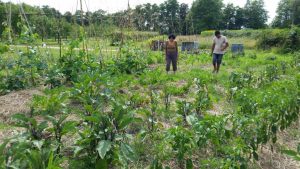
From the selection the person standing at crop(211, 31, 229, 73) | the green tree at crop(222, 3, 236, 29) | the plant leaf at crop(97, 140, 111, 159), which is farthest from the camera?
the green tree at crop(222, 3, 236, 29)

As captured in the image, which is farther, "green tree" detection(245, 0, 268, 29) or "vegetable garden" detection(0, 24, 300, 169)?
"green tree" detection(245, 0, 268, 29)

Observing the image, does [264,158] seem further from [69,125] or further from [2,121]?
[2,121]

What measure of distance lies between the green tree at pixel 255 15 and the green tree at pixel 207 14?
442 inches

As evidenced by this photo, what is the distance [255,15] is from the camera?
73188 millimetres

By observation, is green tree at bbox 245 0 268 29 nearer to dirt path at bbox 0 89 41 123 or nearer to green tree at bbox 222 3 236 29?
green tree at bbox 222 3 236 29

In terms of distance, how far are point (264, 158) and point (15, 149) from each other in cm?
257

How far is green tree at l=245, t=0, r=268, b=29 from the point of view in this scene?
72.6 m

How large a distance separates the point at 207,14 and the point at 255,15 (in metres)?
16.4

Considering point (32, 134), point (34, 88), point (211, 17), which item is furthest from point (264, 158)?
point (211, 17)

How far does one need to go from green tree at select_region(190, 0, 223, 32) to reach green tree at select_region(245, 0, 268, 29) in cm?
1123

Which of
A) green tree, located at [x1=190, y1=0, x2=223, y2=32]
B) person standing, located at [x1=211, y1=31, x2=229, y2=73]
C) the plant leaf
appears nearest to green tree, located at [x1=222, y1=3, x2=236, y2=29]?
green tree, located at [x1=190, y1=0, x2=223, y2=32]

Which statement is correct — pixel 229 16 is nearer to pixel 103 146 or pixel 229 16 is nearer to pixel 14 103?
pixel 14 103

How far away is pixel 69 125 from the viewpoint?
2.55 metres

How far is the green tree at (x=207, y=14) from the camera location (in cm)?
6341
